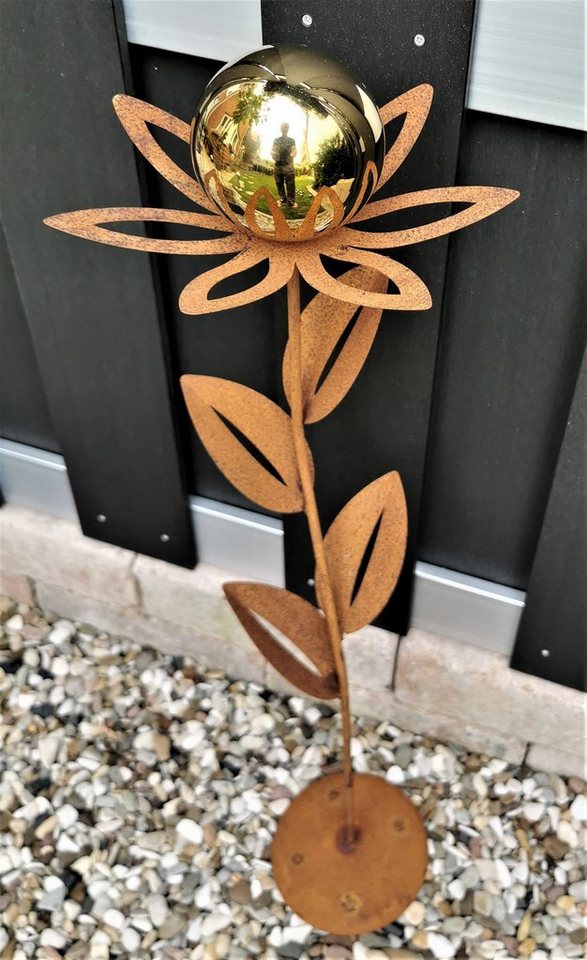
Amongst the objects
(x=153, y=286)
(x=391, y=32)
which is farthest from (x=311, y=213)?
(x=153, y=286)

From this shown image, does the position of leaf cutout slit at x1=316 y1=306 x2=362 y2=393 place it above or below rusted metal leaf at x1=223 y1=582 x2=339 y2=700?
above

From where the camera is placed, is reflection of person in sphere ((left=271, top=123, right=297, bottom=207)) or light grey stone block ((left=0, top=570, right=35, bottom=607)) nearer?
reflection of person in sphere ((left=271, top=123, right=297, bottom=207))

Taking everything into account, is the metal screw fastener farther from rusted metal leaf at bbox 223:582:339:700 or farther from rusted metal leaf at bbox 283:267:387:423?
rusted metal leaf at bbox 283:267:387:423

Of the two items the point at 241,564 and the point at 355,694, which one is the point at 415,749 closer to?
the point at 355,694

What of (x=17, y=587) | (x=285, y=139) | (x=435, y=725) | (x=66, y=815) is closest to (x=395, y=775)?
(x=435, y=725)

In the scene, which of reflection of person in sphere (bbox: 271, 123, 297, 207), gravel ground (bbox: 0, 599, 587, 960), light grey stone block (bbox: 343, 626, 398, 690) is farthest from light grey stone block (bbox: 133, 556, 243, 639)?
reflection of person in sphere (bbox: 271, 123, 297, 207)
